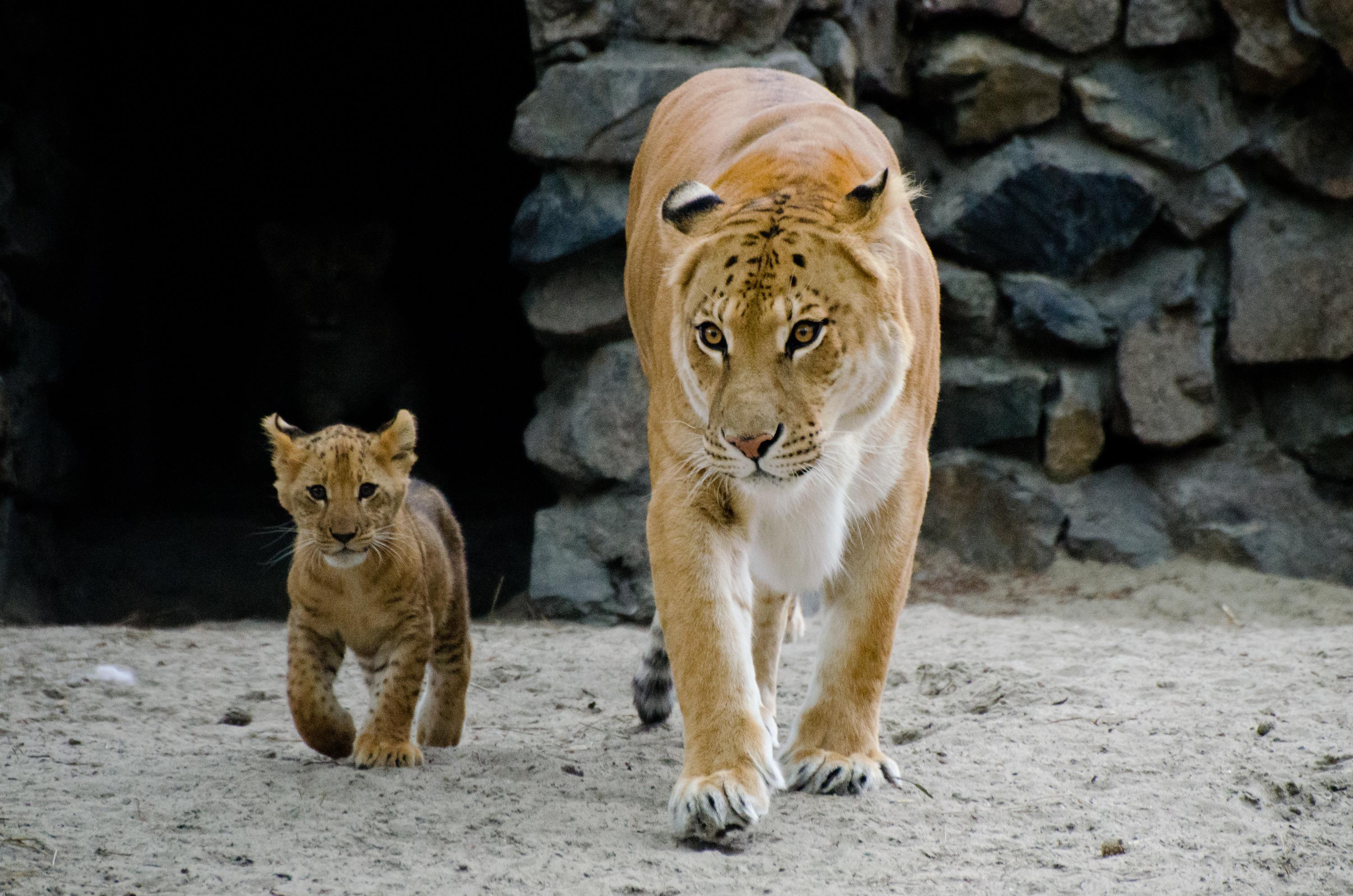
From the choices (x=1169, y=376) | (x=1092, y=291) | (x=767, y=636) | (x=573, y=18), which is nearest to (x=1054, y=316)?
(x=1092, y=291)

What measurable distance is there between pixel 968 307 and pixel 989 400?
0.46 metres

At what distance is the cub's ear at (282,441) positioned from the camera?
3707 millimetres

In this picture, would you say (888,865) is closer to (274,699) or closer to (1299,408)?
(274,699)

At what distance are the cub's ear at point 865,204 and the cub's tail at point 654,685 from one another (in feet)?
5.28

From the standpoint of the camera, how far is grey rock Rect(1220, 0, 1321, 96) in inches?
247

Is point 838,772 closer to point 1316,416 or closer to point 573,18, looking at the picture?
point 573,18

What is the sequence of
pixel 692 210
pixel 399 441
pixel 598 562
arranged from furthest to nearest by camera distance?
pixel 598 562, pixel 399 441, pixel 692 210

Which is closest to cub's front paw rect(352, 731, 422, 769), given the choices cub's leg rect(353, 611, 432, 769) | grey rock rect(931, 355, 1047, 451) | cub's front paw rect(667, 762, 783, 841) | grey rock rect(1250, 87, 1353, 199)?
cub's leg rect(353, 611, 432, 769)

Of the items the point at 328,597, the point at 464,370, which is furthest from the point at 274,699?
the point at 464,370

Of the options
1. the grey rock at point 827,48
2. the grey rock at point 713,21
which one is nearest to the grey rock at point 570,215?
the grey rock at point 713,21

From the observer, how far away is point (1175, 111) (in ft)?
21.5

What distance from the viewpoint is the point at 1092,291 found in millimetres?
6680

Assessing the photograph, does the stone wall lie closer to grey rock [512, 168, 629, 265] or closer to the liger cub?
grey rock [512, 168, 629, 265]

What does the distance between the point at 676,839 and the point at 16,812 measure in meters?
1.47
